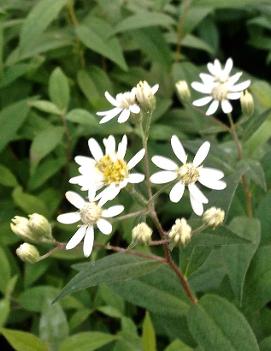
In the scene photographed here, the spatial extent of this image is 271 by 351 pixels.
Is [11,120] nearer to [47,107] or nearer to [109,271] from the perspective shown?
[47,107]

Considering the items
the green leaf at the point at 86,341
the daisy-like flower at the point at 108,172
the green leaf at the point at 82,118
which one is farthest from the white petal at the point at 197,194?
the green leaf at the point at 82,118

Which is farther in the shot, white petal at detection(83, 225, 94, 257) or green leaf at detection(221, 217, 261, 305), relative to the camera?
green leaf at detection(221, 217, 261, 305)

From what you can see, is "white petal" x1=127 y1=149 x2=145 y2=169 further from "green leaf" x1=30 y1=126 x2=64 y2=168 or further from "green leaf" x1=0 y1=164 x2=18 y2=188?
"green leaf" x1=0 y1=164 x2=18 y2=188

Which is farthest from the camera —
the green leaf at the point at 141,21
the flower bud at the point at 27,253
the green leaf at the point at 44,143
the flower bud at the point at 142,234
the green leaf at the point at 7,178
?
the green leaf at the point at 141,21

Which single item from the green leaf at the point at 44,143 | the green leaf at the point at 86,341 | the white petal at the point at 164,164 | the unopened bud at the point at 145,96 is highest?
the unopened bud at the point at 145,96

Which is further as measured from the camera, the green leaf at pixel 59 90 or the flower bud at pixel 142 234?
the green leaf at pixel 59 90

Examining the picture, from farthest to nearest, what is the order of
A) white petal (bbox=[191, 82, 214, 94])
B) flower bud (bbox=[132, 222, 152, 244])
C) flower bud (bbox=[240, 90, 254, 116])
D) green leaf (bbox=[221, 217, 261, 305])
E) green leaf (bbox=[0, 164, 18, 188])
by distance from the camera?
green leaf (bbox=[0, 164, 18, 188])
white petal (bbox=[191, 82, 214, 94])
flower bud (bbox=[240, 90, 254, 116])
green leaf (bbox=[221, 217, 261, 305])
flower bud (bbox=[132, 222, 152, 244])

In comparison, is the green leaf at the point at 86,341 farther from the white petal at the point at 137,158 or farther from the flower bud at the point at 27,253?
the white petal at the point at 137,158

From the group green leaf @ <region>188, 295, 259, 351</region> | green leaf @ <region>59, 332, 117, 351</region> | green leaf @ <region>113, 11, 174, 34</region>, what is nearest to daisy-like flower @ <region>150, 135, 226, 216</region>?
green leaf @ <region>188, 295, 259, 351</region>
